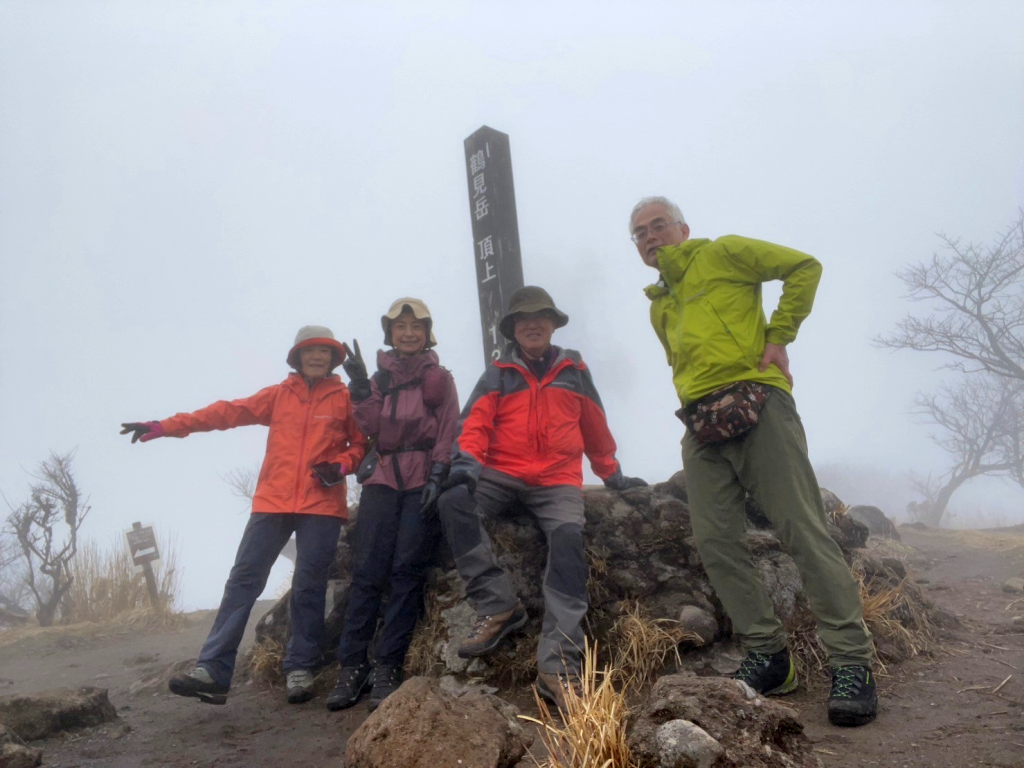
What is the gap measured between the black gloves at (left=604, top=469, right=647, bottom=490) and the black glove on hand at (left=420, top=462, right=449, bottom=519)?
113 centimetres

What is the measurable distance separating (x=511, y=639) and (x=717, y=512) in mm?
1372

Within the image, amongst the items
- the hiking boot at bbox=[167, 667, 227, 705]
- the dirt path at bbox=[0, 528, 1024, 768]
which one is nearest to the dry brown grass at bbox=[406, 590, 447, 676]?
the dirt path at bbox=[0, 528, 1024, 768]

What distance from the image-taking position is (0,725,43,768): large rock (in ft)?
9.09

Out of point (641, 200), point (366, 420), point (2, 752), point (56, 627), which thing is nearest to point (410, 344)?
point (366, 420)

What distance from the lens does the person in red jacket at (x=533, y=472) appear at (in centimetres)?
324

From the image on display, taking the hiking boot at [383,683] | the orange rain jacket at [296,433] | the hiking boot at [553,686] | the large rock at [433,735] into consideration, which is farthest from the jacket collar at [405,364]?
the large rock at [433,735]

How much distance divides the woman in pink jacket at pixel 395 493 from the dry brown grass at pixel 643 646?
46.5 inches

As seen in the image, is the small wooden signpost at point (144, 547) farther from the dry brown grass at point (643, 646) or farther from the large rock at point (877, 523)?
the large rock at point (877, 523)

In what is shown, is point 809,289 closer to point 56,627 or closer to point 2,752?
point 2,752

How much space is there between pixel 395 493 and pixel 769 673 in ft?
7.08

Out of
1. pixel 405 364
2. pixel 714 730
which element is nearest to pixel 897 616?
pixel 714 730

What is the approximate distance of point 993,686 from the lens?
299cm

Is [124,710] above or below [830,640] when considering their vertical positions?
below

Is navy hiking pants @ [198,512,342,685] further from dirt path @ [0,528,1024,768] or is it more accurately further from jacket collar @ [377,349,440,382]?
jacket collar @ [377,349,440,382]
